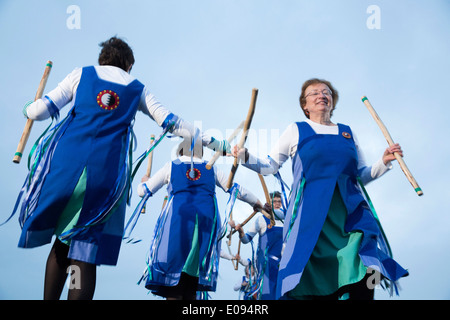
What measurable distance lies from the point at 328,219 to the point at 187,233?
1577 millimetres

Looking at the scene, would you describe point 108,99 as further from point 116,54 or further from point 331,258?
point 331,258

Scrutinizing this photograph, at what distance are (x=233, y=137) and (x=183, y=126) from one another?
0.51 metres

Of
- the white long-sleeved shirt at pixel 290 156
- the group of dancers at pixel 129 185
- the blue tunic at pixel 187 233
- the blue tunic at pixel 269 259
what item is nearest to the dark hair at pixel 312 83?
the group of dancers at pixel 129 185

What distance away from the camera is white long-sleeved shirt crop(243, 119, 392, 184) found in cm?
260

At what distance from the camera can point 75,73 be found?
2293 mm

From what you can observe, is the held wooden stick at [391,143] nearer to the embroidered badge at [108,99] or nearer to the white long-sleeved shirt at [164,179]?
the white long-sleeved shirt at [164,179]

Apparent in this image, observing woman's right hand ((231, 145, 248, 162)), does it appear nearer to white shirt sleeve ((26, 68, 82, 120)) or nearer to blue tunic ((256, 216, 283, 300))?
white shirt sleeve ((26, 68, 82, 120))

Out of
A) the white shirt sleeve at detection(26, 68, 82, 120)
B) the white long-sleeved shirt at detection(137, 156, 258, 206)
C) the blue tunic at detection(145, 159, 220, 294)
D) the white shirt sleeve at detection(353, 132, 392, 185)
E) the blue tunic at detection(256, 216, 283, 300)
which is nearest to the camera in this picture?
the white shirt sleeve at detection(26, 68, 82, 120)

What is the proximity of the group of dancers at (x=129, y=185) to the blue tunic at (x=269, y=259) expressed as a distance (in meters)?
2.96

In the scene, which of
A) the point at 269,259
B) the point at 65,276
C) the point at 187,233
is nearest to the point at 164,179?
the point at 187,233

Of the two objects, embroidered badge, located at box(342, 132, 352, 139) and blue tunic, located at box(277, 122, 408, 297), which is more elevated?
embroidered badge, located at box(342, 132, 352, 139)

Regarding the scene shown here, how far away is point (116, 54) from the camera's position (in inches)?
97.0

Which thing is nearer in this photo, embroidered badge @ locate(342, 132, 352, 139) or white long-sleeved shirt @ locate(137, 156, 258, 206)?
embroidered badge @ locate(342, 132, 352, 139)

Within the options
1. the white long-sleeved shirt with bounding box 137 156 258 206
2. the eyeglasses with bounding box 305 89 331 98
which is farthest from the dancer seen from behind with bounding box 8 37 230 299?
the white long-sleeved shirt with bounding box 137 156 258 206
